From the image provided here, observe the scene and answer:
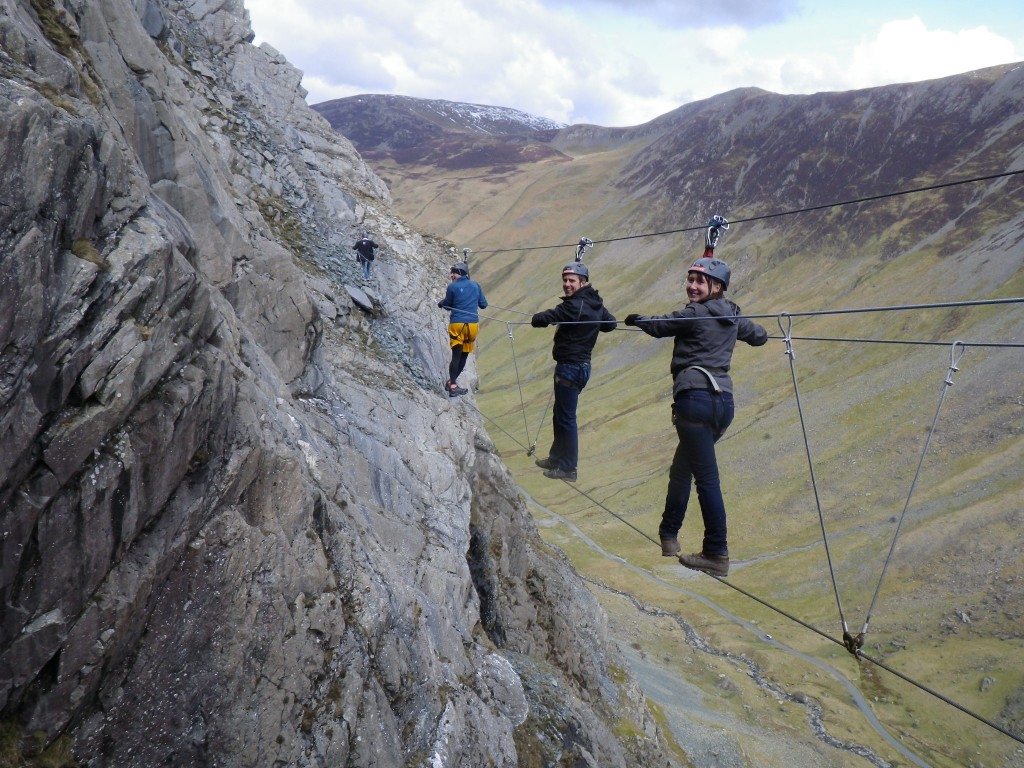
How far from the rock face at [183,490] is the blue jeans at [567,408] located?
5.67m

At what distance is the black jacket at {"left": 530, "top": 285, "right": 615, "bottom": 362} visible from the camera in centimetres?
1612

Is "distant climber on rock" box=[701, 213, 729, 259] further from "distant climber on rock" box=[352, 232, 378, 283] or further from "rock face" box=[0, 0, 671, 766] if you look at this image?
"distant climber on rock" box=[352, 232, 378, 283]

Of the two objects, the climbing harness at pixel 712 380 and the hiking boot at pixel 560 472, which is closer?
the climbing harness at pixel 712 380

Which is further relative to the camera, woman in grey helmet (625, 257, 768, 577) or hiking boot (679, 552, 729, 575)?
hiking boot (679, 552, 729, 575)

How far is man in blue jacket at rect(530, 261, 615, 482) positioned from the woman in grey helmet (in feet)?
11.9

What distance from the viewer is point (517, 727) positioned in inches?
927

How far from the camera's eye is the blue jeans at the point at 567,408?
1711 cm

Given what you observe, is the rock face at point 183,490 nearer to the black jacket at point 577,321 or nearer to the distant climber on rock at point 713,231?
the black jacket at point 577,321

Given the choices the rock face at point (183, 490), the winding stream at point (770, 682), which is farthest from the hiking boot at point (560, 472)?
the winding stream at point (770, 682)

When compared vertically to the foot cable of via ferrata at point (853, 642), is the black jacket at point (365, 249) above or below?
above

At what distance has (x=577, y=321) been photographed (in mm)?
15953

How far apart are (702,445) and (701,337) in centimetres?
179

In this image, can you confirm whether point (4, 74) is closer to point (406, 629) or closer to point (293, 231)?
point (406, 629)

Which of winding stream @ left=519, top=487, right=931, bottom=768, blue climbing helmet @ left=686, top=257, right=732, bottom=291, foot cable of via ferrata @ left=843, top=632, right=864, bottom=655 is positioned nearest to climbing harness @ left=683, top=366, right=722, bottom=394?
blue climbing helmet @ left=686, top=257, right=732, bottom=291
